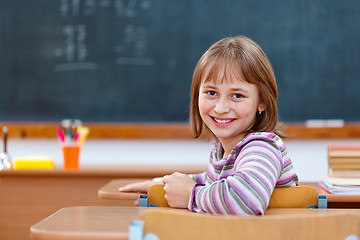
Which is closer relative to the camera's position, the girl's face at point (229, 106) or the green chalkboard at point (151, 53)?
the girl's face at point (229, 106)

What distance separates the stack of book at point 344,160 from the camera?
1540 mm

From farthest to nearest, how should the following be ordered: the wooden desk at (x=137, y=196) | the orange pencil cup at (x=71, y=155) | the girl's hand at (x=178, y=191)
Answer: the orange pencil cup at (x=71, y=155) < the wooden desk at (x=137, y=196) < the girl's hand at (x=178, y=191)

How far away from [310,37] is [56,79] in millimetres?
1545

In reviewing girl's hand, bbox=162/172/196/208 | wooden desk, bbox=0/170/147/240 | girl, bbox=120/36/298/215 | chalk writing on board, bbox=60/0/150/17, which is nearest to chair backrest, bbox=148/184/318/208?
girl, bbox=120/36/298/215

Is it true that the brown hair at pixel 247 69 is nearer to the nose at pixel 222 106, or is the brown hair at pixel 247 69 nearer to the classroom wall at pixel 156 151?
the nose at pixel 222 106

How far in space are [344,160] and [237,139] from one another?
442mm

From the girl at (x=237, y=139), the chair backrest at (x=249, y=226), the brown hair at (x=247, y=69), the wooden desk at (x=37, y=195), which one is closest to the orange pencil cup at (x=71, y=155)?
the wooden desk at (x=37, y=195)

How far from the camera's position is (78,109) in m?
2.84

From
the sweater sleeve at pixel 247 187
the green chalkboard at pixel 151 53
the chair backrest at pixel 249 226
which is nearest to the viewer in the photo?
the chair backrest at pixel 249 226

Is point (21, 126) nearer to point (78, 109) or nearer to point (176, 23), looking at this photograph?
point (78, 109)

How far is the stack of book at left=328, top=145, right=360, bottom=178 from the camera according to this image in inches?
60.6

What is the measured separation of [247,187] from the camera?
1.02 metres

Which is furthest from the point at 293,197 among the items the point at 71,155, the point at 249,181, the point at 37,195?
the point at 37,195

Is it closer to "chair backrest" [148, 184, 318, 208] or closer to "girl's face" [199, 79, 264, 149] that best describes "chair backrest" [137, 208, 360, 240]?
"chair backrest" [148, 184, 318, 208]
